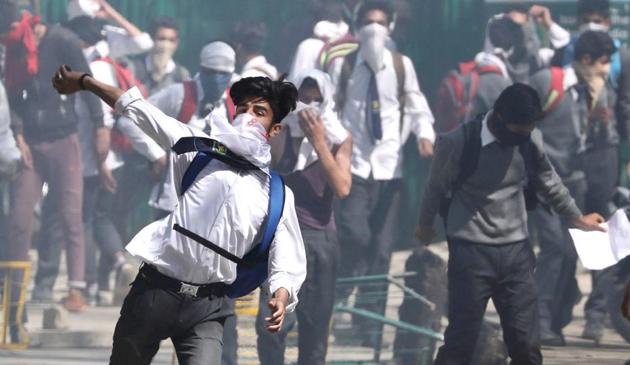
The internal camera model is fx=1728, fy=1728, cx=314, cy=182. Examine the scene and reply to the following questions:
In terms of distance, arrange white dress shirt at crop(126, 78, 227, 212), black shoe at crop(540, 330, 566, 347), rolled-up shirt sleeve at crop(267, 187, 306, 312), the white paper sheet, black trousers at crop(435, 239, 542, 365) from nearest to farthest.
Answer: rolled-up shirt sleeve at crop(267, 187, 306, 312)
the white paper sheet
black trousers at crop(435, 239, 542, 365)
white dress shirt at crop(126, 78, 227, 212)
black shoe at crop(540, 330, 566, 347)

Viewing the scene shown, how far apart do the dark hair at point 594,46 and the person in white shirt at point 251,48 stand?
5.86 feet

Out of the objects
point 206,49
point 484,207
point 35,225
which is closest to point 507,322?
point 484,207

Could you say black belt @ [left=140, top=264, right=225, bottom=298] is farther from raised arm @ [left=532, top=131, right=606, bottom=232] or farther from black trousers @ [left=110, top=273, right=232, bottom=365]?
raised arm @ [left=532, top=131, right=606, bottom=232]

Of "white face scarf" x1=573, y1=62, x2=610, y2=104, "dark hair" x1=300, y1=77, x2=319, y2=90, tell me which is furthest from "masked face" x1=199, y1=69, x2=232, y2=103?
"white face scarf" x1=573, y1=62, x2=610, y2=104

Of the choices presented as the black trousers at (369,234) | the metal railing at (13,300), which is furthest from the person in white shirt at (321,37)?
the metal railing at (13,300)

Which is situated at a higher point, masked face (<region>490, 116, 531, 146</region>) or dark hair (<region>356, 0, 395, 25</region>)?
dark hair (<region>356, 0, 395, 25</region>)

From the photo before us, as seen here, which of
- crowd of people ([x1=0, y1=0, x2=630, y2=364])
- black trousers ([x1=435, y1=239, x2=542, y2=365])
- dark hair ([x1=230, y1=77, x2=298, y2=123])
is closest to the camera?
dark hair ([x1=230, y1=77, x2=298, y2=123])

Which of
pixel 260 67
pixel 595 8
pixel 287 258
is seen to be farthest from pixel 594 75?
pixel 287 258

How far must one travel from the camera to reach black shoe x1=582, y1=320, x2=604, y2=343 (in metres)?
10.0

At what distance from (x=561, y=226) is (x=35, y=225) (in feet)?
10.4

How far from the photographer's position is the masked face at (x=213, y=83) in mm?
9828

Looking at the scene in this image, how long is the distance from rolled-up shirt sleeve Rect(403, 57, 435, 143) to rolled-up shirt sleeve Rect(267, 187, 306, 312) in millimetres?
4667

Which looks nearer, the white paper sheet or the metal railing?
the white paper sheet

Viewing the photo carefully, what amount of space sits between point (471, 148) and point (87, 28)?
2931mm
